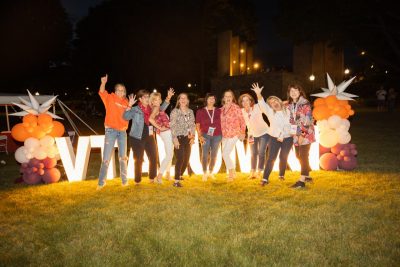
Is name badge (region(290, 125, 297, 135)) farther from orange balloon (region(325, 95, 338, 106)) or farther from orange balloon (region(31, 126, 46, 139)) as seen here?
orange balloon (region(31, 126, 46, 139))

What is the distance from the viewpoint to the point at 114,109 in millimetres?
6824

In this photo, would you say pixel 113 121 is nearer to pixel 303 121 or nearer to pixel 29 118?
pixel 29 118

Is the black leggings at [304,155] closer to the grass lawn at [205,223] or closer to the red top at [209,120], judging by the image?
the grass lawn at [205,223]

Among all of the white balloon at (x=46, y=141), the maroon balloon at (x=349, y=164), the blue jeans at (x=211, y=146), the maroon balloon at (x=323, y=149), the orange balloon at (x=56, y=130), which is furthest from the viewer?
the maroon balloon at (x=323, y=149)

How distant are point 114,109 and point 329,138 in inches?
201

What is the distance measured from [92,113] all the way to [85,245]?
3116cm

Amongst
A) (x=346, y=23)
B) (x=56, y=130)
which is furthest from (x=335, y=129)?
(x=346, y=23)

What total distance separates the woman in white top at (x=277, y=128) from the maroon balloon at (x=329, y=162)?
171 centimetres

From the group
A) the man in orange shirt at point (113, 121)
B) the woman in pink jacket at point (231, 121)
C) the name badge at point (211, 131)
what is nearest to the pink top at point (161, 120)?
the man in orange shirt at point (113, 121)

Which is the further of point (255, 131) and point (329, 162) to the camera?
point (329, 162)

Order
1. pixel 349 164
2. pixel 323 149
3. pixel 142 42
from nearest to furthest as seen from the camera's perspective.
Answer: pixel 349 164, pixel 323 149, pixel 142 42

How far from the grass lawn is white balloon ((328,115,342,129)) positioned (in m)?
1.29

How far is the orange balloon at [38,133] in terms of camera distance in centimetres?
778

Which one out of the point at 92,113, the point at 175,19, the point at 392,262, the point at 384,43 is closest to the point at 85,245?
the point at 392,262
